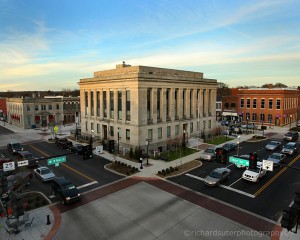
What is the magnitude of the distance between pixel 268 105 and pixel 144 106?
49833 millimetres

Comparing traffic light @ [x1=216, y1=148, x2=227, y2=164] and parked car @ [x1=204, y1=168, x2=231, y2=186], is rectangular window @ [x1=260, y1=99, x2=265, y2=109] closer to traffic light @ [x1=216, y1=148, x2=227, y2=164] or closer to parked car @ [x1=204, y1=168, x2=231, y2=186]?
parked car @ [x1=204, y1=168, x2=231, y2=186]

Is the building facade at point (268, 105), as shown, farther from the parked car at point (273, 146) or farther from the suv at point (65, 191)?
the suv at point (65, 191)

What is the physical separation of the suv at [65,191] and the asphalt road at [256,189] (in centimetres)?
1204

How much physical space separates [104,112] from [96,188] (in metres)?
24.5

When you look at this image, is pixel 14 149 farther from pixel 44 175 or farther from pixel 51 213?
pixel 51 213

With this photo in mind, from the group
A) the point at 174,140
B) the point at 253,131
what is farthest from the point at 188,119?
the point at 253,131

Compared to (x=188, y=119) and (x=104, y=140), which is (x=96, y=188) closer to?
(x=104, y=140)

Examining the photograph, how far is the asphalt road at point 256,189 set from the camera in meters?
22.0

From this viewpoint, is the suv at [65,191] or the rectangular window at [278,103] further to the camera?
the rectangular window at [278,103]

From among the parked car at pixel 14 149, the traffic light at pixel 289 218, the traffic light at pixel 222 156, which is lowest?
the parked car at pixel 14 149

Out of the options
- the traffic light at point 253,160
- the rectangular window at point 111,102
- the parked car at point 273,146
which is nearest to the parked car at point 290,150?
the parked car at point 273,146

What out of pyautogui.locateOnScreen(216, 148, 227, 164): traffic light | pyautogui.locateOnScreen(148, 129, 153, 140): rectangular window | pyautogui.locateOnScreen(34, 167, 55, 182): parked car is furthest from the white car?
pyautogui.locateOnScreen(34, 167, 55, 182): parked car

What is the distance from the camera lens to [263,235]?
17.7 meters

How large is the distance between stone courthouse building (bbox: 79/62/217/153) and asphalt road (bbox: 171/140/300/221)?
524 inches
